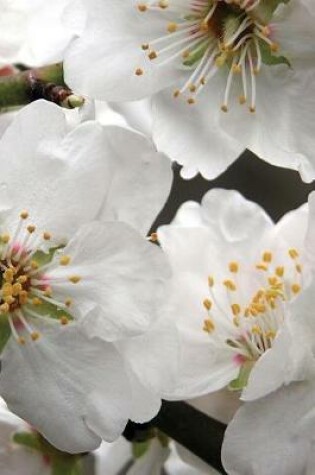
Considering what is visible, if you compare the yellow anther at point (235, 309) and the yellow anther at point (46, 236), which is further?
the yellow anther at point (235, 309)

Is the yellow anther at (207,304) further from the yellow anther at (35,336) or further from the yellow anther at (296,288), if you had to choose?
the yellow anther at (35,336)

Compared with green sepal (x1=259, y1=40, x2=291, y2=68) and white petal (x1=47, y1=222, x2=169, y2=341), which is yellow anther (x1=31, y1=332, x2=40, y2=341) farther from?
green sepal (x1=259, y1=40, x2=291, y2=68)

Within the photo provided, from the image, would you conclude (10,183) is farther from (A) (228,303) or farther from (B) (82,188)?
(A) (228,303)

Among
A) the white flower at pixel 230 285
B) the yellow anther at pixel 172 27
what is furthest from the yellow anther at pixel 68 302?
the yellow anther at pixel 172 27

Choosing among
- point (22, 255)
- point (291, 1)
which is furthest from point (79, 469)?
point (291, 1)

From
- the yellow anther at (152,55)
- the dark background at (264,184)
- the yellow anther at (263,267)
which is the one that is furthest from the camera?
the dark background at (264,184)

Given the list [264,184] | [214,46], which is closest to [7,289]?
[214,46]

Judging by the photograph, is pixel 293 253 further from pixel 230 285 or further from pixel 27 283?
pixel 27 283
